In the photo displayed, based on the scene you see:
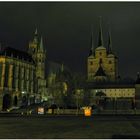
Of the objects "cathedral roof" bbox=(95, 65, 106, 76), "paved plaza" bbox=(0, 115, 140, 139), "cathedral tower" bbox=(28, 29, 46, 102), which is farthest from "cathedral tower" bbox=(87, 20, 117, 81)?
"paved plaza" bbox=(0, 115, 140, 139)

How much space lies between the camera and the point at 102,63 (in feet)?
516

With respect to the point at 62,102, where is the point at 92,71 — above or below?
above

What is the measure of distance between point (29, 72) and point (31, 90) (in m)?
8.38

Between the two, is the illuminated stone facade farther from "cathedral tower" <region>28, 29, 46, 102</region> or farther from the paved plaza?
the paved plaza

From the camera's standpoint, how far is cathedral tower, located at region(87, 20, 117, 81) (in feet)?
504

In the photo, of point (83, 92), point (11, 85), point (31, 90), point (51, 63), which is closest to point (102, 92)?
point (83, 92)

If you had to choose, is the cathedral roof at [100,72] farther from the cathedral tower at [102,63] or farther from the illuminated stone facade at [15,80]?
the illuminated stone facade at [15,80]

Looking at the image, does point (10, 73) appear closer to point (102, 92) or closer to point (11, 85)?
point (11, 85)

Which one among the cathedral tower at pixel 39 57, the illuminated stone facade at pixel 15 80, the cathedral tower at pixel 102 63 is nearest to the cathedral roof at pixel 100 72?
the cathedral tower at pixel 102 63

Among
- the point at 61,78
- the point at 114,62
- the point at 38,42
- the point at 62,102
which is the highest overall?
the point at 38,42

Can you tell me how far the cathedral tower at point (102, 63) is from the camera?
6043 inches

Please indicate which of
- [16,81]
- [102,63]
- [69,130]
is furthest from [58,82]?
[69,130]

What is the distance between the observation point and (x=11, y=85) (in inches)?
4350

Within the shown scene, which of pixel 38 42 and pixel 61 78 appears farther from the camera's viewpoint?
pixel 38 42
